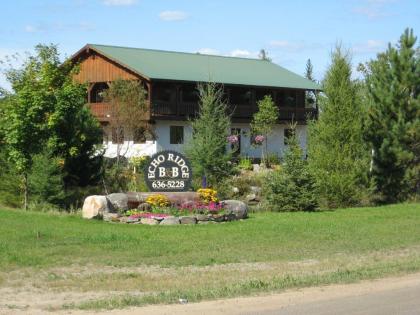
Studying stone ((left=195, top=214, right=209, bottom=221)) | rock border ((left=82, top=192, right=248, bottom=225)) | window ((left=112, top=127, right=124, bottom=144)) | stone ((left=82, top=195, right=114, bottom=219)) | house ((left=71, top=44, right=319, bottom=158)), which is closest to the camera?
rock border ((left=82, top=192, right=248, bottom=225))

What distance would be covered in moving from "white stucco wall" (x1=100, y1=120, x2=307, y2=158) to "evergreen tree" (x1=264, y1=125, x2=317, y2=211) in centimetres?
1366

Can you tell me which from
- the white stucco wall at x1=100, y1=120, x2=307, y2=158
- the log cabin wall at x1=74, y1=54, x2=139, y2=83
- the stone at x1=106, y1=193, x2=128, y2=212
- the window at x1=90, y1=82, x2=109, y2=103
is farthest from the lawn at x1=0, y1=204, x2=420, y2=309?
the window at x1=90, y1=82, x2=109, y2=103

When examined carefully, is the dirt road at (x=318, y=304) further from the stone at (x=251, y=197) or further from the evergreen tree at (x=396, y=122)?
the evergreen tree at (x=396, y=122)

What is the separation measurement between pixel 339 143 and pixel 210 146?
5.20 m

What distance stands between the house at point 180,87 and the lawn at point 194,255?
2169cm

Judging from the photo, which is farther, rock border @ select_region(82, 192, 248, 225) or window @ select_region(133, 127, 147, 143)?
window @ select_region(133, 127, 147, 143)

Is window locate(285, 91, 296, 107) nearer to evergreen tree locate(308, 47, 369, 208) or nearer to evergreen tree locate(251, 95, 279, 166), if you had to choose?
evergreen tree locate(251, 95, 279, 166)

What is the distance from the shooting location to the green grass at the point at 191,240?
532 inches

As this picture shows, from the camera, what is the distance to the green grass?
13523 millimetres

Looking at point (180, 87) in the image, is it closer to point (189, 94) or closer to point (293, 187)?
point (189, 94)

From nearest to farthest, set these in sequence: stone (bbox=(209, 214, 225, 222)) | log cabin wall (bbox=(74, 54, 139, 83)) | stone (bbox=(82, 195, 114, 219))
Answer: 1. stone (bbox=(209, 214, 225, 222))
2. stone (bbox=(82, 195, 114, 219))
3. log cabin wall (bbox=(74, 54, 139, 83))

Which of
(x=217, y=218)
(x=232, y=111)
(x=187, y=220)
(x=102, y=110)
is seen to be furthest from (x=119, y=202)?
(x=232, y=111)

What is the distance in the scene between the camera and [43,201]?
2355cm

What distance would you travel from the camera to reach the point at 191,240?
16234mm
